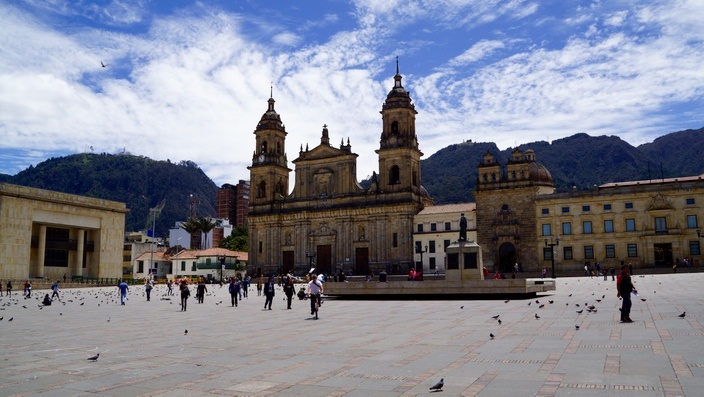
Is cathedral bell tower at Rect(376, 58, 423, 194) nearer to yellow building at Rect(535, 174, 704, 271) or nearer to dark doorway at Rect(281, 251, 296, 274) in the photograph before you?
dark doorway at Rect(281, 251, 296, 274)

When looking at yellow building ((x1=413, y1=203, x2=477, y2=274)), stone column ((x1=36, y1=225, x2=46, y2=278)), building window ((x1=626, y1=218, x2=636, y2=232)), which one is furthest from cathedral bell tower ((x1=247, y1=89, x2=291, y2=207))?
building window ((x1=626, y1=218, x2=636, y2=232))

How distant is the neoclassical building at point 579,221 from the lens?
2152 inches

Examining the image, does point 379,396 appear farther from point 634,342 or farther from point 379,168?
point 379,168

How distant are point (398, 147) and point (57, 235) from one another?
40.2 meters

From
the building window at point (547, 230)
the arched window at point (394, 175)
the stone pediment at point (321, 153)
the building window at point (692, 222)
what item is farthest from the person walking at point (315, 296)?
the stone pediment at point (321, 153)

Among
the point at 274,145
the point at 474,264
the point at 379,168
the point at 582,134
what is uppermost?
the point at 582,134

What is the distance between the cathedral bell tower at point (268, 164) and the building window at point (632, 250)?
4337 cm

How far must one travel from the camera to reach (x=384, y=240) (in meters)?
69.9

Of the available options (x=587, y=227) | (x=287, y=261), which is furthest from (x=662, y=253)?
(x=287, y=261)

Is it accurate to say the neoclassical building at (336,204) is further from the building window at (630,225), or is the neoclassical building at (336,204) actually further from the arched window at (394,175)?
the building window at (630,225)

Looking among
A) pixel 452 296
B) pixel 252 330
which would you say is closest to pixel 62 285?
pixel 452 296

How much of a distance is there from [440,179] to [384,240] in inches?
3456

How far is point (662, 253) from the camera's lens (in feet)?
181

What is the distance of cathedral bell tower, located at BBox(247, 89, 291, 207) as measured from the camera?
80000mm
